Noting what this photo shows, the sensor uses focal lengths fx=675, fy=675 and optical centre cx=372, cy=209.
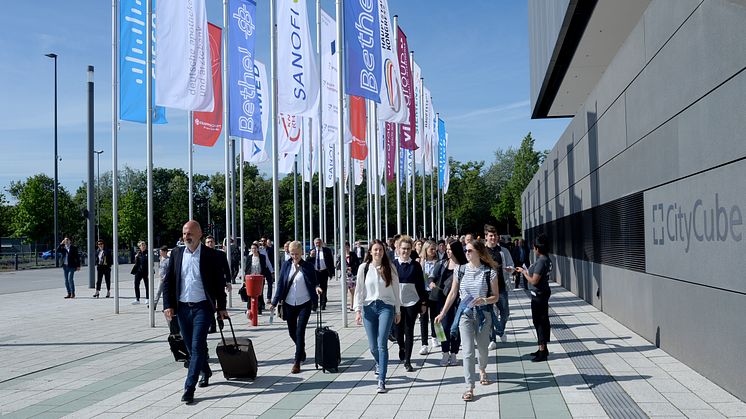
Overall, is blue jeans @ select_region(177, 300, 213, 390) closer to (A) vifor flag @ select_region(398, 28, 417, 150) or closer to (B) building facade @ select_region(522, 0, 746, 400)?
(B) building facade @ select_region(522, 0, 746, 400)

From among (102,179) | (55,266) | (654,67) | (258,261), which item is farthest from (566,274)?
(102,179)

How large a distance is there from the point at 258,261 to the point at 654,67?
1020cm

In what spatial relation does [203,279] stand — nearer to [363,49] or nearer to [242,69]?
[363,49]

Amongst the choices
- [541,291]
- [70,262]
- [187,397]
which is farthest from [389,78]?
[70,262]

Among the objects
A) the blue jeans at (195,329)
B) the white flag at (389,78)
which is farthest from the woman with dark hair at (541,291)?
the white flag at (389,78)

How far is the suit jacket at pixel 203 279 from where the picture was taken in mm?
7918

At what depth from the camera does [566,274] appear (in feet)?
74.4

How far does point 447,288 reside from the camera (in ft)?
32.3

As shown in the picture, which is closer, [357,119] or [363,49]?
[363,49]

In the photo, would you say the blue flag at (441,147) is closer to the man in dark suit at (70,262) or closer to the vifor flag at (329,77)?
the vifor flag at (329,77)

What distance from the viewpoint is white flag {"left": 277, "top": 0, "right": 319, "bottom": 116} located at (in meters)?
14.8

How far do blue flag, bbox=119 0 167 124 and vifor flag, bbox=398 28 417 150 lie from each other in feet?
21.4

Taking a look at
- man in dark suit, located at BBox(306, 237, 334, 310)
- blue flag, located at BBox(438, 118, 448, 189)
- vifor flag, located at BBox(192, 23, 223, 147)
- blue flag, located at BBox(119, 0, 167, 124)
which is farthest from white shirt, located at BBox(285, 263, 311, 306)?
blue flag, located at BBox(438, 118, 448, 189)

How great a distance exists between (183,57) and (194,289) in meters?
7.10
